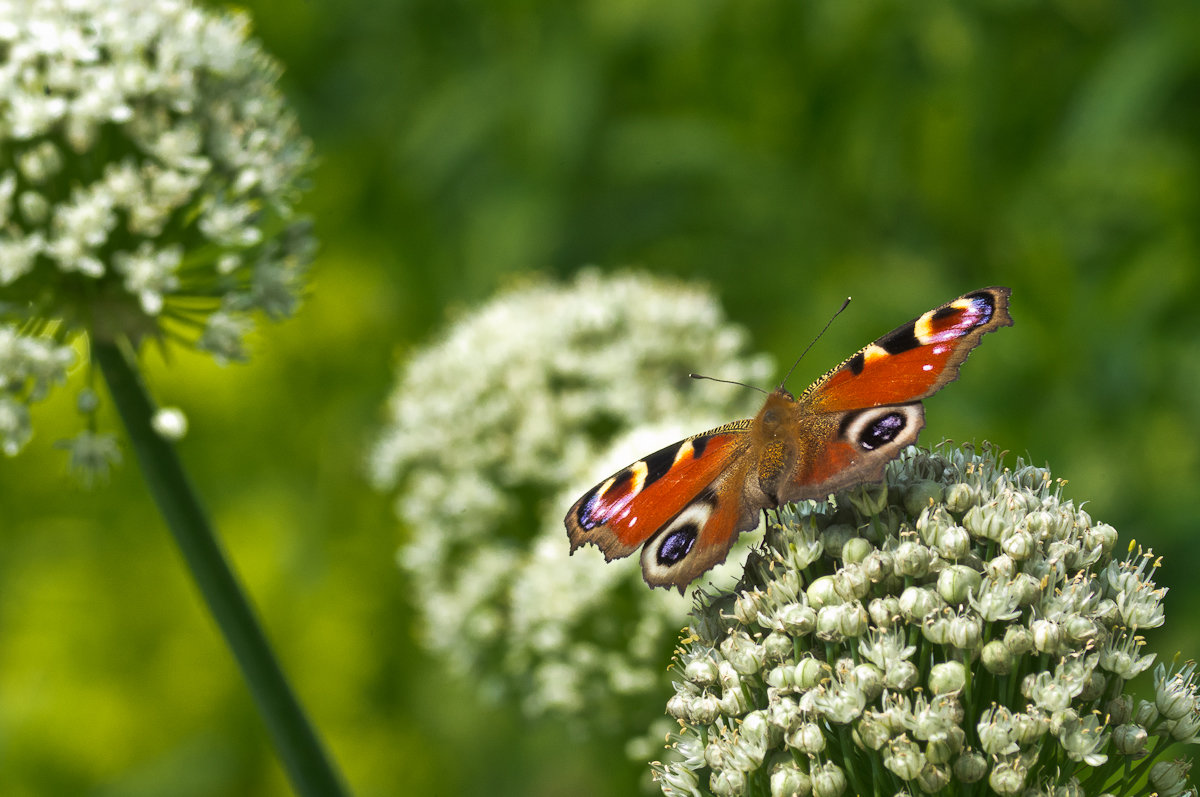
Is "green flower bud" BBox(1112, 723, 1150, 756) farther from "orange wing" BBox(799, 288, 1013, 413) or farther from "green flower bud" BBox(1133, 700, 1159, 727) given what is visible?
"orange wing" BBox(799, 288, 1013, 413)

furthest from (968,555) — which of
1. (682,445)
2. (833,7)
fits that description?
(833,7)

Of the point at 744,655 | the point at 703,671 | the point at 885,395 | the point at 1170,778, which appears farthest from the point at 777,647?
the point at 1170,778

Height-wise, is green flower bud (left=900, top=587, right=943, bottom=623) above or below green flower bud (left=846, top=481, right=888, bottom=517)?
below

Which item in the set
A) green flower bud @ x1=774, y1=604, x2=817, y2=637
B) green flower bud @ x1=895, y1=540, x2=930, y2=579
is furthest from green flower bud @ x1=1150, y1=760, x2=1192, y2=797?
green flower bud @ x1=774, y1=604, x2=817, y2=637

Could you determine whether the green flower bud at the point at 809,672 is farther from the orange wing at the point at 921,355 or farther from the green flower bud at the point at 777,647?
the orange wing at the point at 921,355

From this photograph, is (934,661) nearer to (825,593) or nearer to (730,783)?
(825,593)
